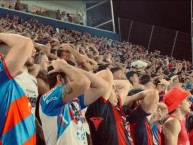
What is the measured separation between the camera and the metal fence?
20.4m

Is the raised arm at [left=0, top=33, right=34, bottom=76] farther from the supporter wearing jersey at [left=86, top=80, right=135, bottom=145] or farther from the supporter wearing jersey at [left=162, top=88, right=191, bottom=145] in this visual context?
the supporter wearing jersey at [left=162, top=88, right=191, bottom=145]

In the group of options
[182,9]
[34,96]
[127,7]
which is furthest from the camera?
[127,7]

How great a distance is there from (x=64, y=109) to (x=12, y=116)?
0.55 m

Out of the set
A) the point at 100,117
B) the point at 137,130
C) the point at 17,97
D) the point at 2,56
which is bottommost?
the point at 137,130

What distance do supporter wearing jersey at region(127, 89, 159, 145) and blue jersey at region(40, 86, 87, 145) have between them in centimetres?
120

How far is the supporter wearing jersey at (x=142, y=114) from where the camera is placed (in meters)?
4.41

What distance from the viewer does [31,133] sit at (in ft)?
9.65

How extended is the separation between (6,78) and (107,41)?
57.2 feet

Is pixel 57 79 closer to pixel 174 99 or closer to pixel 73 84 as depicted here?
pixel 73 84

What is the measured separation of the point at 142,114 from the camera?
443 centimetres

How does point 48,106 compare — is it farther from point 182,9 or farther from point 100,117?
point 182,9

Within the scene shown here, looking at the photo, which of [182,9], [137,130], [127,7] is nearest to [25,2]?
[127,7]

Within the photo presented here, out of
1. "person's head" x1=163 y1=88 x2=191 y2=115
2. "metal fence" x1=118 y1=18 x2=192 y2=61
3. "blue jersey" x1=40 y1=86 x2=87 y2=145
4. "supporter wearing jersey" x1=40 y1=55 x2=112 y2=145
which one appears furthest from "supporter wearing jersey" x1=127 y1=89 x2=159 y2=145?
"metal fence" x1=118 y1=18 x2=192 y2=61

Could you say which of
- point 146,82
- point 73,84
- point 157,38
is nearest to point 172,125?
point 146,82
